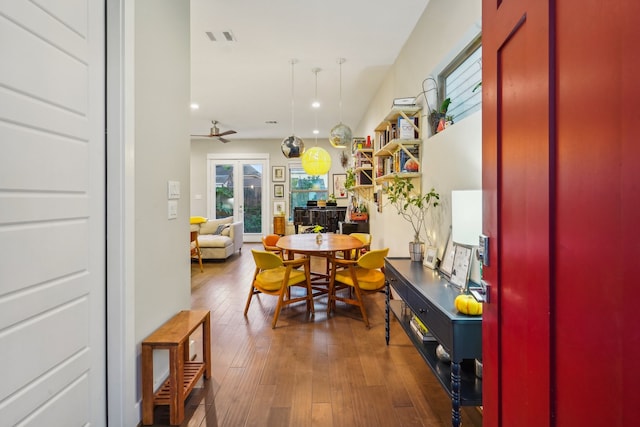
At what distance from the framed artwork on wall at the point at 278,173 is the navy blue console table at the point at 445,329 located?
22.6ft

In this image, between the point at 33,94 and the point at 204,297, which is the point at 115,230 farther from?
the point at 204,297

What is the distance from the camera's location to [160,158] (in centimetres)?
196

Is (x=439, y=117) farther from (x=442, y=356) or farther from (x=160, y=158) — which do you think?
(x=160, y=158)

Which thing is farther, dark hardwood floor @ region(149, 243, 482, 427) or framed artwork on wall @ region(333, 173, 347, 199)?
framed artwork on wall @ region(333, 173, 347, 199)

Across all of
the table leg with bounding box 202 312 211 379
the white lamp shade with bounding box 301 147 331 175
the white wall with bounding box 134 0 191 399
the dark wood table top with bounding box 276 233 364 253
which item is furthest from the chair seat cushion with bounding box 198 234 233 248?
the table leg with bounding box 202 312 211 379

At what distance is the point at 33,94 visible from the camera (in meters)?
1.15

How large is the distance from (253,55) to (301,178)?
520cm

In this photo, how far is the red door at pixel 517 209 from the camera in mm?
745

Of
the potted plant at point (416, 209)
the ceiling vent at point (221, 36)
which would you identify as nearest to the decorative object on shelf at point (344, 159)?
the potted plant at point (416, 209)

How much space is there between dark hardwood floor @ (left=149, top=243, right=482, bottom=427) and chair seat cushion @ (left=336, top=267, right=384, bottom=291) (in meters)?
0.37

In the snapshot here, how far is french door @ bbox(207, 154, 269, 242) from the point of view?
9016mm

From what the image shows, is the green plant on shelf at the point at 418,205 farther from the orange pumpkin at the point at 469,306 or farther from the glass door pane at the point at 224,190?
the glass door pane at the point at 224,190

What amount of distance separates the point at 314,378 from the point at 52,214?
5.89 feet

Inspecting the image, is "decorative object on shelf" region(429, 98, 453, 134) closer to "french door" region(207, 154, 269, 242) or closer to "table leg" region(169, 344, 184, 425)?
"table leg" region(169, 344, 184, 425)
